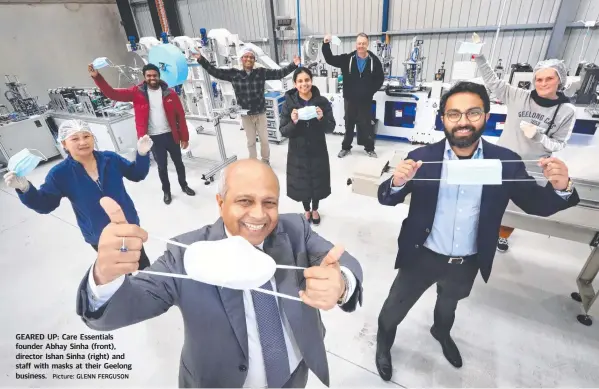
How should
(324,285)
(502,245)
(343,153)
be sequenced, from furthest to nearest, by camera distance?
1. (343,153)
2. (502,245)
3. (324,285)

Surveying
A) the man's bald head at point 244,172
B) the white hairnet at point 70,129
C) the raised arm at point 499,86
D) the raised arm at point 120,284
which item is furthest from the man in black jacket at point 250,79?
the raised arm at point 120,284

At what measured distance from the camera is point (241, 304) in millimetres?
993

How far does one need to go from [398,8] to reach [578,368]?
6.29 meters

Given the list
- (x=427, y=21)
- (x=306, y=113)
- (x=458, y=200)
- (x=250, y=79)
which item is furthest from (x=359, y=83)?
(x=458, y=200)

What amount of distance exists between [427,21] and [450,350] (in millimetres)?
6047

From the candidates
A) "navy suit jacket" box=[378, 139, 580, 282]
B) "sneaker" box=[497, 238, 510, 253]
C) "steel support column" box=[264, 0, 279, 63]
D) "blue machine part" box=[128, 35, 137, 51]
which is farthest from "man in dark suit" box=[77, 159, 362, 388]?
"steel support column" box=[264, 0, 279, 63]

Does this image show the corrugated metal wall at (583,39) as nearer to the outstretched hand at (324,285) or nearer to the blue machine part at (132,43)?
the outstretched hand at (324,285)

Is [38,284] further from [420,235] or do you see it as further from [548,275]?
[548,275]

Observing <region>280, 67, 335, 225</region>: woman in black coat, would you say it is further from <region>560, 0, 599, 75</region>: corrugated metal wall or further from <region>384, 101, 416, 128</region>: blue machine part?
<region>560, 0, 599, 75</region>: corrugated metal wall

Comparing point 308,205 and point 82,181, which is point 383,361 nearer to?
point 308,205

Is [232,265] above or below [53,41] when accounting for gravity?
below

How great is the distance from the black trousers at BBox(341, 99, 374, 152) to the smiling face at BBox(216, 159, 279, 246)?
3975 millimetres

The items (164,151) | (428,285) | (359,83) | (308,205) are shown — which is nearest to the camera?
(428,285)

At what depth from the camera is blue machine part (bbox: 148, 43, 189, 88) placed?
366 centimetres
